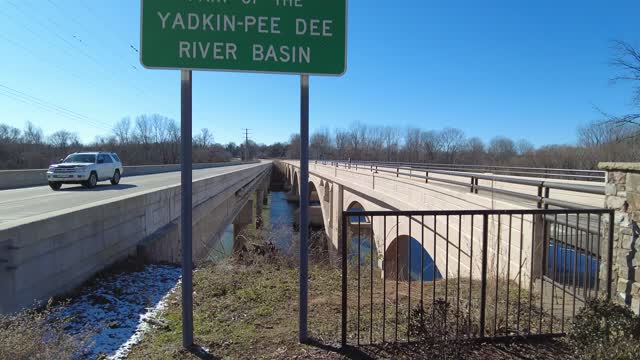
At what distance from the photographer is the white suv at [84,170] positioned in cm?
1744

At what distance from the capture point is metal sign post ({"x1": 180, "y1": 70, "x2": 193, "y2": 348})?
3.87 m

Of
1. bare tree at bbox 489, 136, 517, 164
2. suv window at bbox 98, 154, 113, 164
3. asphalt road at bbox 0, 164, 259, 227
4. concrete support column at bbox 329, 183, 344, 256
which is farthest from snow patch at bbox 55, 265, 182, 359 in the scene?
bare tree at bbox 489, 136, 517, 164

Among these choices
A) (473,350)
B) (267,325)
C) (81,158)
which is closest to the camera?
(473,350)

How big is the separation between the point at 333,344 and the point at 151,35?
348cm

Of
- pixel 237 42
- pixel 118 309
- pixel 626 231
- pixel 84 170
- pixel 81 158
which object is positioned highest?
pixel 237 42

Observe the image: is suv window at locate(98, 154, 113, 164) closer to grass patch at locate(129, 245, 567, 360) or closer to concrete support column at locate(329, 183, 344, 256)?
grass patch at locate(129, 245, 567, 360)

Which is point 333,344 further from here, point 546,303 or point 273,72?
point 546,303

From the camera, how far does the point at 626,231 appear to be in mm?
4223

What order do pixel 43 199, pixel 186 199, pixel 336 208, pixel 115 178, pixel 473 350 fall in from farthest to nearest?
pixel 336 208
pixel 115 178
pixel 43 199
pixel 186 199
pixel 473 350

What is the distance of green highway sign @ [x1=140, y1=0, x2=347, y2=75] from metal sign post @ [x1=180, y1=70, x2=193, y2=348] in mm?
271

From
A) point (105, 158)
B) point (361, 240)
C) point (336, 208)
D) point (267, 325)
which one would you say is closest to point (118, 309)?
point (267, 325)

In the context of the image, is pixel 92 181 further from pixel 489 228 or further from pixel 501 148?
pixel 501 148

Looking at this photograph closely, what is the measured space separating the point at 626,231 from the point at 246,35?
4490 mm

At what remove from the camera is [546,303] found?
5.35 m
